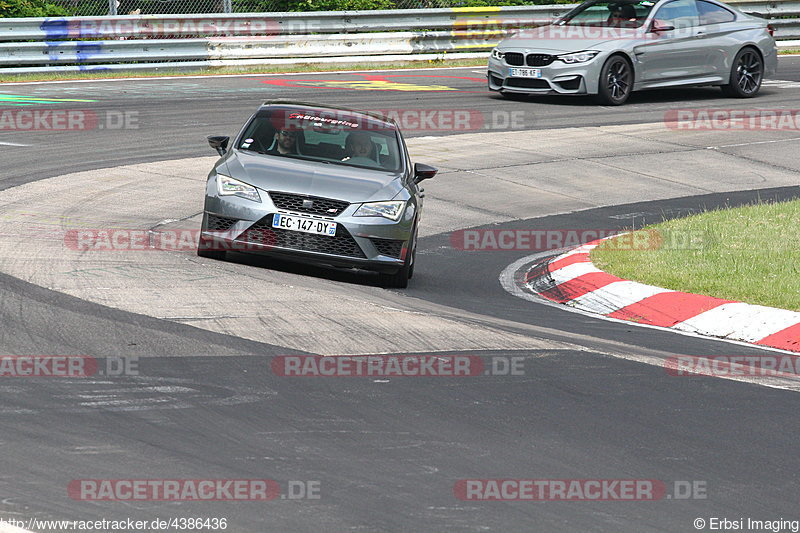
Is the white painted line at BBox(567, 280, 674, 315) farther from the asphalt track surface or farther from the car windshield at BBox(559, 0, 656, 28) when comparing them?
the car windshield at BBox(559, 0, 656, 28)

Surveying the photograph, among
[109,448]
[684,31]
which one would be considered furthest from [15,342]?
[684,31]

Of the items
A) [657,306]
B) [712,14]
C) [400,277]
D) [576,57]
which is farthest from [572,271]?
[712,14]

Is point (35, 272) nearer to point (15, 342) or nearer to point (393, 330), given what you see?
point (15, 342)

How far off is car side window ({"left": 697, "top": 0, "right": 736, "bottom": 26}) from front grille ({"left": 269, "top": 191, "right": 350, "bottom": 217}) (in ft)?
45.6

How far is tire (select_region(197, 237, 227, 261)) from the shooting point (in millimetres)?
9789

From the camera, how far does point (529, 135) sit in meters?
18.4

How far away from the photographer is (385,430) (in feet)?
17.7

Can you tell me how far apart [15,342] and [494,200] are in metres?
8.66

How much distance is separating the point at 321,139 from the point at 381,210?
4.24 feet

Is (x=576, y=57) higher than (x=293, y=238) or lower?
higher

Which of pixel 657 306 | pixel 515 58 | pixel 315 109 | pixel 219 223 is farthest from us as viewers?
pixel 515 58

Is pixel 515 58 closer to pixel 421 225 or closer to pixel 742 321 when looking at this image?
pixel 421 225

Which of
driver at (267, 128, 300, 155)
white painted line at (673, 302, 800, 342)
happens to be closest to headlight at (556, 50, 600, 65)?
driver at (267, 128, 300, 155)

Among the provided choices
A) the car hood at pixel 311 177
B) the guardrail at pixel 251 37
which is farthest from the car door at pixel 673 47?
the car hood at pixel 311 177
